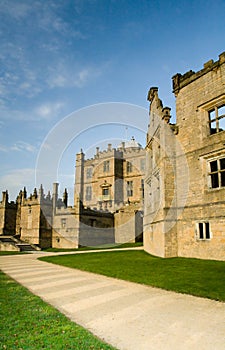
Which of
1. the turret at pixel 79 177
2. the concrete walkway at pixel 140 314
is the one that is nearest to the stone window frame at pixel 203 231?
the concrete walkway at pixel 140 314

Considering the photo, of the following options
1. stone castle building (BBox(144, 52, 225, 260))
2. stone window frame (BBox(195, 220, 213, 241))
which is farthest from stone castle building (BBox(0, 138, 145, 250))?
stone window frame (BBox(195, 220, 213, 241))

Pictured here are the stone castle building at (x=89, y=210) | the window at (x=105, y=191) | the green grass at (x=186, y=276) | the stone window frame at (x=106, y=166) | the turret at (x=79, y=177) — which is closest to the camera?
the green grass at (x=186, y=276)

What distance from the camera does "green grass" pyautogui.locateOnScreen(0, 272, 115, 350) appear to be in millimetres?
4262

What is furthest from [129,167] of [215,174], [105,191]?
[215,174]

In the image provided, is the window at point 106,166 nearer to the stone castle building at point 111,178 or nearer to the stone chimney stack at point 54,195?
the stone castle building at point 111,178

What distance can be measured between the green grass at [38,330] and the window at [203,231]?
34.2 feet

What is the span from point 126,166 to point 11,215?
74.1 ft

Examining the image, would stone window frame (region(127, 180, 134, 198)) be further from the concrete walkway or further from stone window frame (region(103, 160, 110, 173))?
the concrete walkway

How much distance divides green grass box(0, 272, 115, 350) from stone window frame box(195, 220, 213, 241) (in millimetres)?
10345

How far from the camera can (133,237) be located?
3559 centimetres

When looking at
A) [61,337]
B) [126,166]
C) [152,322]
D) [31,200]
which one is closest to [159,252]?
[152,322]

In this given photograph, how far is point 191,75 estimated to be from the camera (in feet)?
56.2

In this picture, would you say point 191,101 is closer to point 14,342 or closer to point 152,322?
point 152,322

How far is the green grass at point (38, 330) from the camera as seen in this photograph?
426 centimetres
